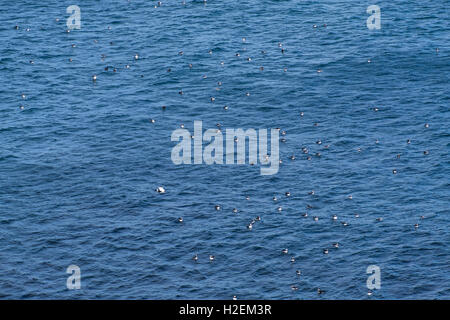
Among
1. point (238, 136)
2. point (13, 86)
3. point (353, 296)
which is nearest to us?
point (353, 296)

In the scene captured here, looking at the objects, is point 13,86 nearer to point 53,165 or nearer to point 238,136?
point 53,165

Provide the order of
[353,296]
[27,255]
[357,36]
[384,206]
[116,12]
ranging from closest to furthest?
1. [353,296]
2. [27,255]
3. [384,206]
4. [357,36]
5. [116,12]

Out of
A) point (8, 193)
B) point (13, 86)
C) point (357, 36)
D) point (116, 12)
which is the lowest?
point (8, 193)

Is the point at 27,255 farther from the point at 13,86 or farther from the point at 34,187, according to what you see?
the point at 13,86
